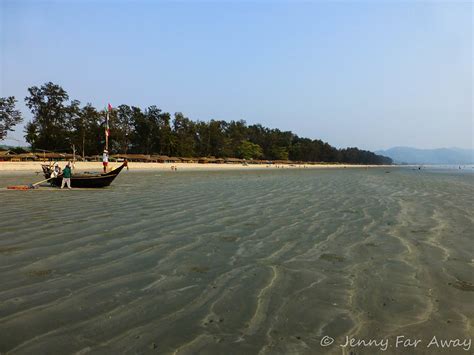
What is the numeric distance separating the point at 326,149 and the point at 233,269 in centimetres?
16980

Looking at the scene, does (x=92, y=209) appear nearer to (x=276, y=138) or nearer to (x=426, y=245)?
(x=426, y=245)

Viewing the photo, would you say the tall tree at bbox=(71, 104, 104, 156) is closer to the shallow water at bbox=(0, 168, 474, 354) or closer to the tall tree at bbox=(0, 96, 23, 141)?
the tall tree at bbox=(0, 96, 23, 141)

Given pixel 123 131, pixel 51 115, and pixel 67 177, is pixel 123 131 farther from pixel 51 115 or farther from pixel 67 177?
pixel 67 177

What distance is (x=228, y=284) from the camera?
4766mm

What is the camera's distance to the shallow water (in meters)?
3.33

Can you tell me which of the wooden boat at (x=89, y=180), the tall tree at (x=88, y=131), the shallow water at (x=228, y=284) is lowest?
the shallow water at (x=228, y=284)

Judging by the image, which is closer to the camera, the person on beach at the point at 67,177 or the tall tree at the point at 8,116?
the person on beach at the point at 67,177

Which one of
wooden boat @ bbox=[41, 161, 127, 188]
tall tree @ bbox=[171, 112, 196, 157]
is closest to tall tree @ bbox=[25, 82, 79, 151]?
tall tree @ bbox=[171, 112, 196, 157]

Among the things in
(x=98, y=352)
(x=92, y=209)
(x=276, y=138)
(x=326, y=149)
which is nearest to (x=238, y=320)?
(x=98, y=352)

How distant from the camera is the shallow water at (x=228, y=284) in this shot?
3.33 metres

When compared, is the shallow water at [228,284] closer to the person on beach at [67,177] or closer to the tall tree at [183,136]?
the person on beach at [67,177]

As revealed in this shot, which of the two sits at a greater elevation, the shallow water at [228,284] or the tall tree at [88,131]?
the tall tree at [88,131]

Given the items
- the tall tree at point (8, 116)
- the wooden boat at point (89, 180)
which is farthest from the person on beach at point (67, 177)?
the tall tree at point (8, 116)

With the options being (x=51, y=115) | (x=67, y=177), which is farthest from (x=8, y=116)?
(x=67, y=177)
